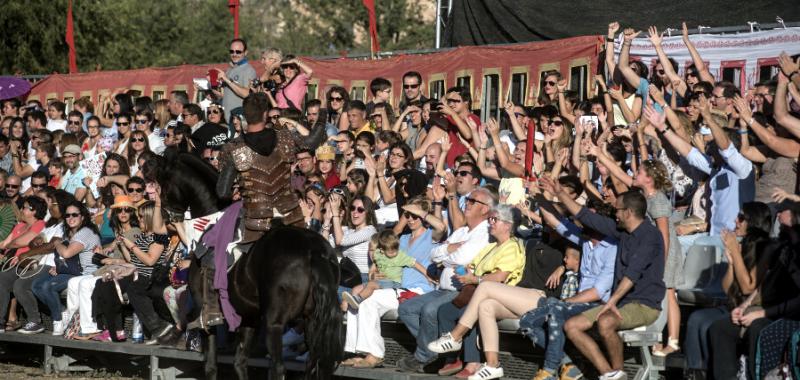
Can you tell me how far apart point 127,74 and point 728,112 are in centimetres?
1184

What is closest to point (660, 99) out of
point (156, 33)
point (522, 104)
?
point (522, 104)

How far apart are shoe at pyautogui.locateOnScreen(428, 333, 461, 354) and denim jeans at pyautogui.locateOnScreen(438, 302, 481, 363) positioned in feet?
0.45

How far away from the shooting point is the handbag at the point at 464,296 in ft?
35.7

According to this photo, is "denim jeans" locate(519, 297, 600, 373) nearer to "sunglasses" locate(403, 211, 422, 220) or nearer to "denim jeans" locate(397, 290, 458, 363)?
"denim jeans" locate(397, 290, 458, 363)

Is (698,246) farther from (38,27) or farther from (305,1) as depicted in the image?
(305,1)

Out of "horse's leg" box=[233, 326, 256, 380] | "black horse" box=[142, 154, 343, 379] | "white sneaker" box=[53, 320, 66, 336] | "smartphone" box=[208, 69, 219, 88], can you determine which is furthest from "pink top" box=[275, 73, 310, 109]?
"black horse" box=[142, 154, 343, 379]

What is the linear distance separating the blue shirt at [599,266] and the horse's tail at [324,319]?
2.11 m

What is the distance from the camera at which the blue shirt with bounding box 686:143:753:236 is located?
10555 millimetres

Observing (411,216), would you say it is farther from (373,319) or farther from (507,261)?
(507,261)

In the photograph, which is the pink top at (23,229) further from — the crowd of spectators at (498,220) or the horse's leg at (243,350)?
the horse's leg at (243,350)

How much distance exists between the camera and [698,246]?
10336mm

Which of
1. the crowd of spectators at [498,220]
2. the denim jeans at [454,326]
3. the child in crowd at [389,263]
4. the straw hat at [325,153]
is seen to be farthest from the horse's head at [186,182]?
the straw hat at [325,153]

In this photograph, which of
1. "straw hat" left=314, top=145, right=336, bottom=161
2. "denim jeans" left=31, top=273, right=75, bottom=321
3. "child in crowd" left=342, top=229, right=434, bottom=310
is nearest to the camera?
"child in crowd" left=342, top=229, right=434, bottom=310

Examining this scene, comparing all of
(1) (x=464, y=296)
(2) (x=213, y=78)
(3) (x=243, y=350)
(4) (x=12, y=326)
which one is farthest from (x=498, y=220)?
(4) (x=12, y=326)
